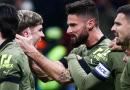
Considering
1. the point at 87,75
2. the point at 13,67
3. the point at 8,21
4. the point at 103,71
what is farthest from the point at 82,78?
the point at 8,21

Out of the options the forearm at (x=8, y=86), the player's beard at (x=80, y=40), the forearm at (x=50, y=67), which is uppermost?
the player's beard at (x=80, y=40)

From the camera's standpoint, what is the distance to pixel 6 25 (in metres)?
5.22

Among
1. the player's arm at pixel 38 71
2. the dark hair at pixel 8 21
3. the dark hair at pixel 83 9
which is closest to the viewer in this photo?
the dark hair at pixel 8 21

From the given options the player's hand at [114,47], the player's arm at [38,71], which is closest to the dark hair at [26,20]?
the player's arm at [38,71]

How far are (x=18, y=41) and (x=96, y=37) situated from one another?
88cm

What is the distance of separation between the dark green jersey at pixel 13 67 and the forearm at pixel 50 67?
42cm

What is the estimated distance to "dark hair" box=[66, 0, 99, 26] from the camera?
19.9ft

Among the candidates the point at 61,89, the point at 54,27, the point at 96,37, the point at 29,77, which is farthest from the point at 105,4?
the point at 29,77

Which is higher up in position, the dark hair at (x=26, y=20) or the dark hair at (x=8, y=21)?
the dark hair at (x=8, y=21)

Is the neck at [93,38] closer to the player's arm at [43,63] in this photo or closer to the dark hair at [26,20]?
the player's arm at [43,63]

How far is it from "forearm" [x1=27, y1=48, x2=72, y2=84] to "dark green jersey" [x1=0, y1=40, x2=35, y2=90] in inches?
16.5

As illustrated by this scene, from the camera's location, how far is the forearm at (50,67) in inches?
225

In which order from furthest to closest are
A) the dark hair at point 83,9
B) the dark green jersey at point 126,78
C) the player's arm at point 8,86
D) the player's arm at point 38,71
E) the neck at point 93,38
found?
the player's arm at point 38,71
the dark hair at point 83,9
the neck at point 93,38
the player's arm at point 8,86
the dark green jersey at point 126,78

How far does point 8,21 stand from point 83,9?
118cm
